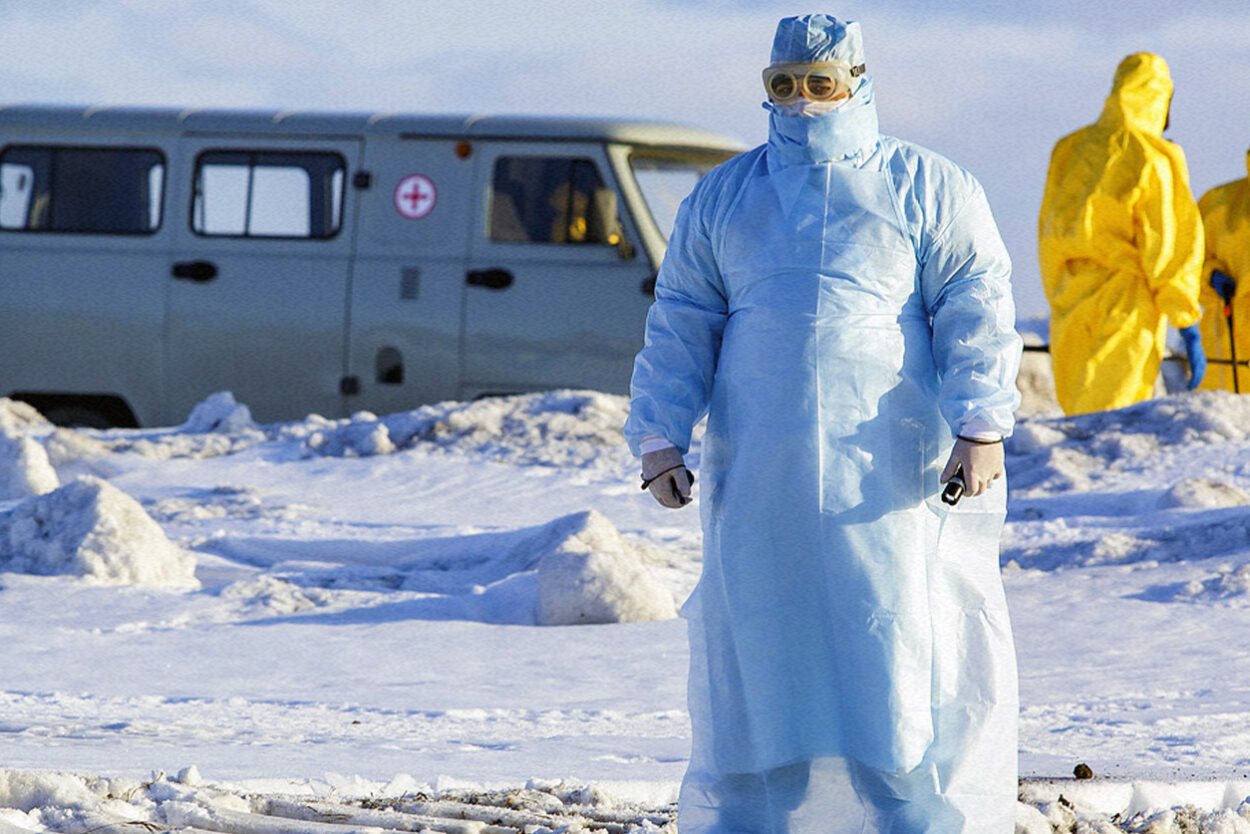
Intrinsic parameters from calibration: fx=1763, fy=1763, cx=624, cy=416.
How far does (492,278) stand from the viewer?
9836 millimetres

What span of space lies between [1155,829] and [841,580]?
97 cm

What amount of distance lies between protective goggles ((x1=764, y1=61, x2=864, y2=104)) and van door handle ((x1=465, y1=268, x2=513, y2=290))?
6.71m

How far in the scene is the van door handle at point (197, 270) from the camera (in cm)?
1010

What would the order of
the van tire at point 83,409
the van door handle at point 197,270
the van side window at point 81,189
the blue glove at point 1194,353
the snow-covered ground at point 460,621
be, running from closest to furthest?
the snow-covered ground at point 460,621
the blue glove at point 1194,353
the van door handle at point 197,270
the van side window at point 81,189
the van tire at point 83,409

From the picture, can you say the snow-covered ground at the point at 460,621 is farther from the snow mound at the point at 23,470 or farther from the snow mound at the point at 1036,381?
the snow mound at the point at 1036,381

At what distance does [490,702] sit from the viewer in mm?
4988

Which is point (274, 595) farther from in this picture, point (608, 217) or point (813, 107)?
point (608, 217)

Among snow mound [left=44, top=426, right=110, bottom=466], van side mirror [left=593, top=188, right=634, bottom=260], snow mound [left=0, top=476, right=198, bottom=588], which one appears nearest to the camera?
snow mound [left=0, top=476, right=198, bottom=588]

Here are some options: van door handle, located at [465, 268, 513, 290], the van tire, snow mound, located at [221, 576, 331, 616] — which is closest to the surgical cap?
snow mound, located at [221, 576, 331, 616]

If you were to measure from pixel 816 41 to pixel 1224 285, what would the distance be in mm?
8126

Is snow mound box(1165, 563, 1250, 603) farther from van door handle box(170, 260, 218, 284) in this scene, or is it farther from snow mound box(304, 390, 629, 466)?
van door handle box(170, 260, 218, 284)

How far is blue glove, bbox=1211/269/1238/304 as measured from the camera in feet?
34.7

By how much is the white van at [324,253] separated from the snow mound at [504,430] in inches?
9.2

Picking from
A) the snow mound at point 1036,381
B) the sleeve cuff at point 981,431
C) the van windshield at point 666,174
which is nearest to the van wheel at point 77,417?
the van windshield at point 666,174
